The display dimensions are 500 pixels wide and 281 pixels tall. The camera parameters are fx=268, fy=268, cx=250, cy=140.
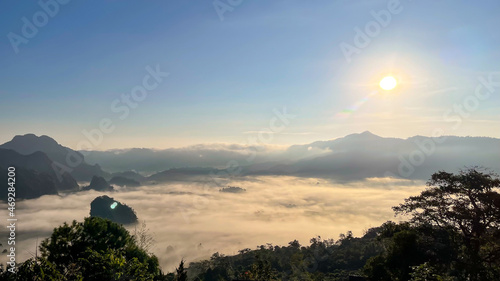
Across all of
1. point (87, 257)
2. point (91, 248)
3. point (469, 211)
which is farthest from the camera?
point (91, 248)

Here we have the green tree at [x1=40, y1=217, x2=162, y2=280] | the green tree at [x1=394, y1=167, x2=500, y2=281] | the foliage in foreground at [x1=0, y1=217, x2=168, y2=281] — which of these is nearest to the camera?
the foliage in foreground at [x1=0, y1=217, x2=168, y2=281]

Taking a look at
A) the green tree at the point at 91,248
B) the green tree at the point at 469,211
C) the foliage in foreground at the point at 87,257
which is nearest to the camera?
the foliage in foreground at the point at 87,257

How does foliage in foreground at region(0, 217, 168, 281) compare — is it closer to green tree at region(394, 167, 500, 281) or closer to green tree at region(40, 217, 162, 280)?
green tree at region(40, 217, 162, 280)

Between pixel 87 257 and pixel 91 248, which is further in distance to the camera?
pixel 91 248

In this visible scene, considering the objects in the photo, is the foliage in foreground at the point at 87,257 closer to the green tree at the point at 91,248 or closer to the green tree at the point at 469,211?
the green tree at the point at 91,248

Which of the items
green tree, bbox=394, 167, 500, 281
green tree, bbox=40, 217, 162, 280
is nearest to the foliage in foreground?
green tree, bbox=40, 217, 162, 280

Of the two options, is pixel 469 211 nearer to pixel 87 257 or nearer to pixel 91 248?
pixel 87 257

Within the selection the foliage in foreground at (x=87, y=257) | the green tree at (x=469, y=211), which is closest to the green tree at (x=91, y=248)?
the foliage in foreground at (x=87, y=257)

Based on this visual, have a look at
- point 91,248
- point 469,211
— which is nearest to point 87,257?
point 91,248

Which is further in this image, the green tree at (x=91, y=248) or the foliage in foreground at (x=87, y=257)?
the green tree at (x=91, y=248)

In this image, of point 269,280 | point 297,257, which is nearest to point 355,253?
point 297,257

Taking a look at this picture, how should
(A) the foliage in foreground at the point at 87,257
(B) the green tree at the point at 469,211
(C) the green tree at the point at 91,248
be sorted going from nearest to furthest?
(A) the foliage in foreground at the point at 87,257, (C) the green tree at the point at 91,248, (B) the green tree at the point at 469,211

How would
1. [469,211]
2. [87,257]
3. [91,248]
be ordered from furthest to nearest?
[91,248]
[469,211]
[87,257]

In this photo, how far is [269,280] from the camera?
52.8m
